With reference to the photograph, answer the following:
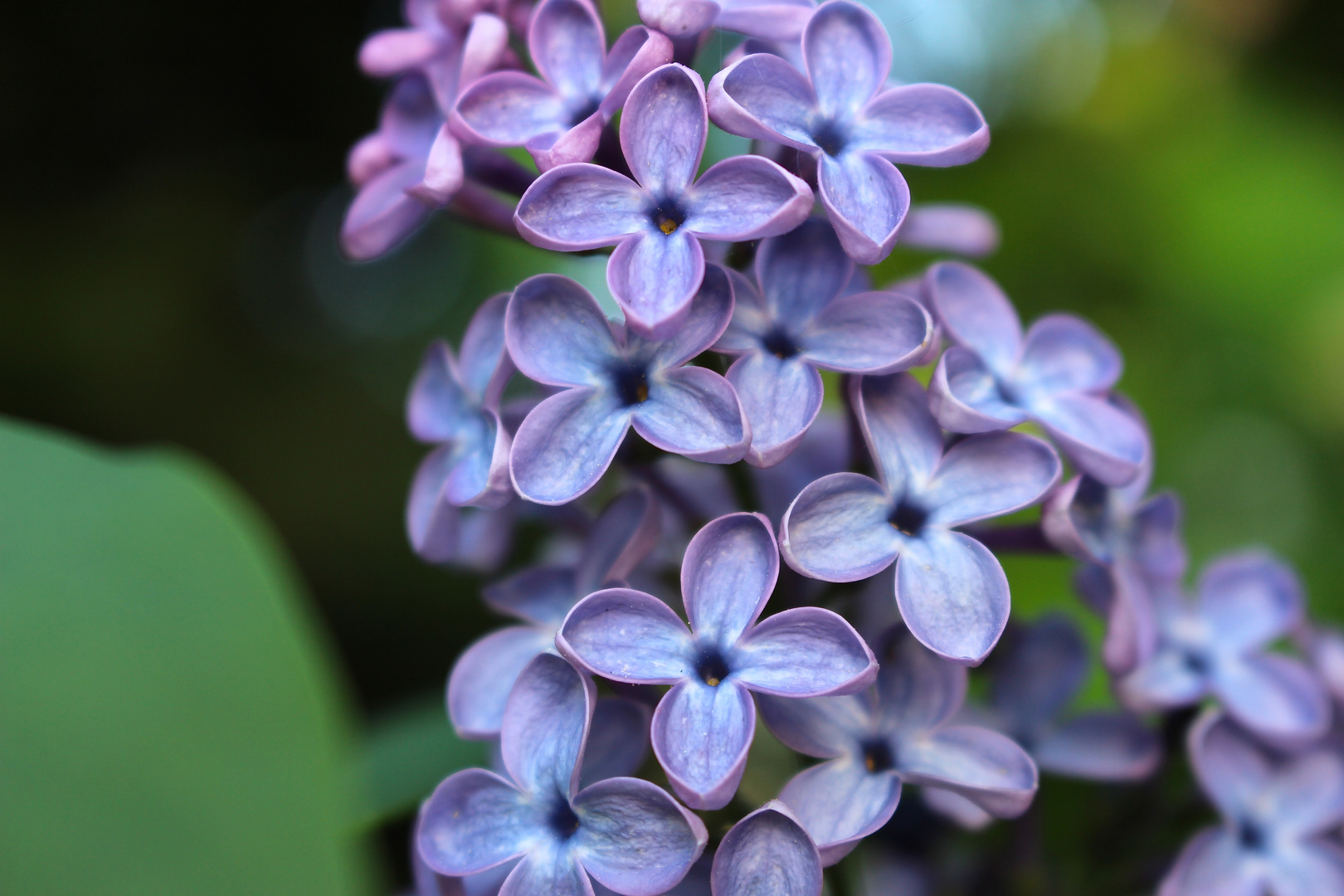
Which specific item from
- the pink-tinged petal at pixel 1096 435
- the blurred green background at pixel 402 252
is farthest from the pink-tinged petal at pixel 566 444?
the blurred green background at pixel 402 252

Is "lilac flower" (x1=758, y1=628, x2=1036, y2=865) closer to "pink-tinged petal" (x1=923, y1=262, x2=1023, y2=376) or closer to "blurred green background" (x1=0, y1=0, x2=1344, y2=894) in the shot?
"pink-tinged petal" (x1=923, y1=262, x2=1023, y2=376)

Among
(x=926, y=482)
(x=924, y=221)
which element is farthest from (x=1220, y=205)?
(x=926, y=482)

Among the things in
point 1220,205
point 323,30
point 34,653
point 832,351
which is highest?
point 832,351

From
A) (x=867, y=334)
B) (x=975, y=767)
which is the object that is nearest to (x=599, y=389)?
(x=867, y=334)

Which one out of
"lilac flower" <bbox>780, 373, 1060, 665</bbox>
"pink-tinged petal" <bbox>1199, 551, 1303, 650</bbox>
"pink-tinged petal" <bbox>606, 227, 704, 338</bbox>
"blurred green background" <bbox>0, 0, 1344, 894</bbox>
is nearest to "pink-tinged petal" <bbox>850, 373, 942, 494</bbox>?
"lilac flower" <bbox>780, 373, 1060, 665</bbox>

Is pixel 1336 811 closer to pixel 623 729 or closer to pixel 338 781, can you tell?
pixel 623 729
